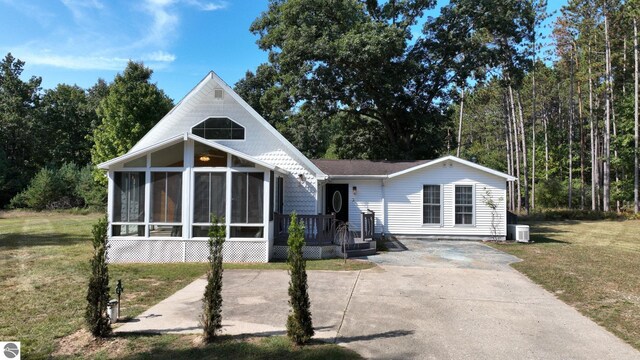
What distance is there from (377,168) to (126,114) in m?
22.1

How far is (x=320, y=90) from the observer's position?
23203 mm

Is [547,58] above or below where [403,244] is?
above

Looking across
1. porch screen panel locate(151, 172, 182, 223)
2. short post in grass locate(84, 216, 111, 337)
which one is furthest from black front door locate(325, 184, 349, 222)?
short post in grass locate(84, 216, 111, 337)

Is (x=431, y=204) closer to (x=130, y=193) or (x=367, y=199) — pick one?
(x=367, y=199)

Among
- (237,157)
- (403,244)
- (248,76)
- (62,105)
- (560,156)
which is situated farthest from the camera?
(62,105)

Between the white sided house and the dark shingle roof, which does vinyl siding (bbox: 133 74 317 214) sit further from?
the dark shingle roof

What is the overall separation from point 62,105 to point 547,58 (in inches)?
1894

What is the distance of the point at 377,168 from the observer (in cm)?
1753

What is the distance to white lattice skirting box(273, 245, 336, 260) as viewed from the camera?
11879 millimetres

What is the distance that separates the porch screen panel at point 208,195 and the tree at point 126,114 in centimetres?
2176

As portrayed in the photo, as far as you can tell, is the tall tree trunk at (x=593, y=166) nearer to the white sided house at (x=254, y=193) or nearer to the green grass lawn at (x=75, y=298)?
the white sided house at (x=254, y=193)

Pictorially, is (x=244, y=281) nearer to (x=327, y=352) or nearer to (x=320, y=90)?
(x=327, y=352)

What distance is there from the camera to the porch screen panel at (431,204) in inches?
639

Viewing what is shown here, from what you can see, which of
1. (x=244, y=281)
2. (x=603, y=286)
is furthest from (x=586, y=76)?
(x=244, y=281)
